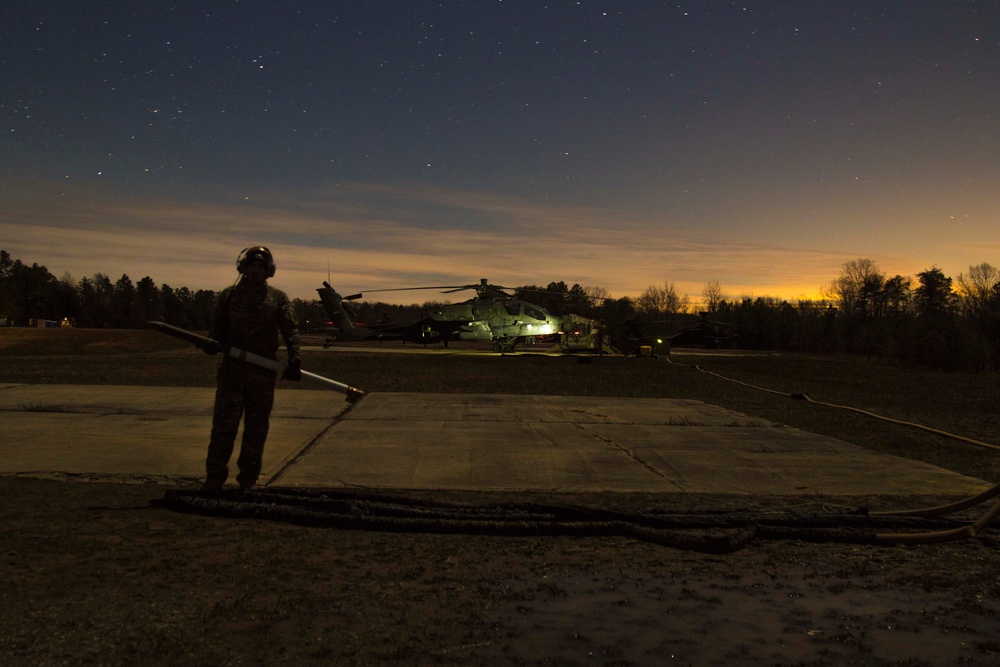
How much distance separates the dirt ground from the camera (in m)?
2.77

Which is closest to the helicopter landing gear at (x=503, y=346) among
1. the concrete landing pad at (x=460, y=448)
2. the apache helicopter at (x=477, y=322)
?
the apache helicopter at (x=477, y=322)

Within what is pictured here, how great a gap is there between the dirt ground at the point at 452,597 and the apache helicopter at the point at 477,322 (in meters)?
27.4

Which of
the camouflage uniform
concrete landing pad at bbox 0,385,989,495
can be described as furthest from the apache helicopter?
the camouflage uniform

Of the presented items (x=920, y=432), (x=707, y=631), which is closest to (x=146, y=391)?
(x=707, y=631)

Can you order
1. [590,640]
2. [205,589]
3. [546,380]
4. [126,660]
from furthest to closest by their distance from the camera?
1. [546,380]
2. [205,589]
3. [590,640]
4. [126,660]

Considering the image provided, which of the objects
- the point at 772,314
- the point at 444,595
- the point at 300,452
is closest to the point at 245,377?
the point at 300,452

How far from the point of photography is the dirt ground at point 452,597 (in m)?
2.77

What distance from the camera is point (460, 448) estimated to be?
7.18m

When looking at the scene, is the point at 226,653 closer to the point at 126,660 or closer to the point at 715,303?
the point at 126,660

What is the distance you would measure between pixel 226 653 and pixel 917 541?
4197 mm

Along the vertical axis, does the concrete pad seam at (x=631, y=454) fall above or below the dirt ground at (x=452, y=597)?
above

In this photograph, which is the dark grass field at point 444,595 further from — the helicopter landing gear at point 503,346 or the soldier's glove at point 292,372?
→ the helicopter landing gear at point 503,346

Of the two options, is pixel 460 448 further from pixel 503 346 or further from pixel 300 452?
pixel 503 346

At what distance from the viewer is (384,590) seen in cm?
342
